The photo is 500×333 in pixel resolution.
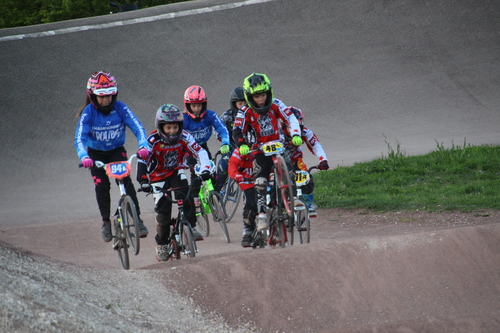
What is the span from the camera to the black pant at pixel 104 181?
729 cm

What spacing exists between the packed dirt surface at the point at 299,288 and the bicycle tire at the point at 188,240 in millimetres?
830

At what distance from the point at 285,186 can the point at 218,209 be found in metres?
1.90

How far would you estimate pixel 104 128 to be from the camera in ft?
24.3

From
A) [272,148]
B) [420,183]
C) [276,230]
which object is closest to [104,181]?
[272,148]

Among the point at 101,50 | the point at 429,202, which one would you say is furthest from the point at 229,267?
the point at 101,50

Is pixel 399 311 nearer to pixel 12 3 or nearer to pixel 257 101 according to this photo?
pixel 257 101

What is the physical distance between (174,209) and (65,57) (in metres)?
10.2

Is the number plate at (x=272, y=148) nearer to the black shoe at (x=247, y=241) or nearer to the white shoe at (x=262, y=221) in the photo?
the white shoe at (x=262, y=221)

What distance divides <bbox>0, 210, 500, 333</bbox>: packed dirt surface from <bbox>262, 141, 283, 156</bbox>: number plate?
143cm

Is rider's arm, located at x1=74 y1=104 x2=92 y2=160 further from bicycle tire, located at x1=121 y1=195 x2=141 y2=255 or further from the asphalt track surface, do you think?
the asphalt track surface

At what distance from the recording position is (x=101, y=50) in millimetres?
19969

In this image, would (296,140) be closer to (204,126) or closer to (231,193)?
(204,126)

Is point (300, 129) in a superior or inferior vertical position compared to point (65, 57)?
inferior

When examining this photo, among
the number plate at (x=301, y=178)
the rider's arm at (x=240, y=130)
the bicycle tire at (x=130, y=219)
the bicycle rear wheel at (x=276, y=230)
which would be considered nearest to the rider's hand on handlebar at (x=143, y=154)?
the bicycle tire at (x=130, y=219)
